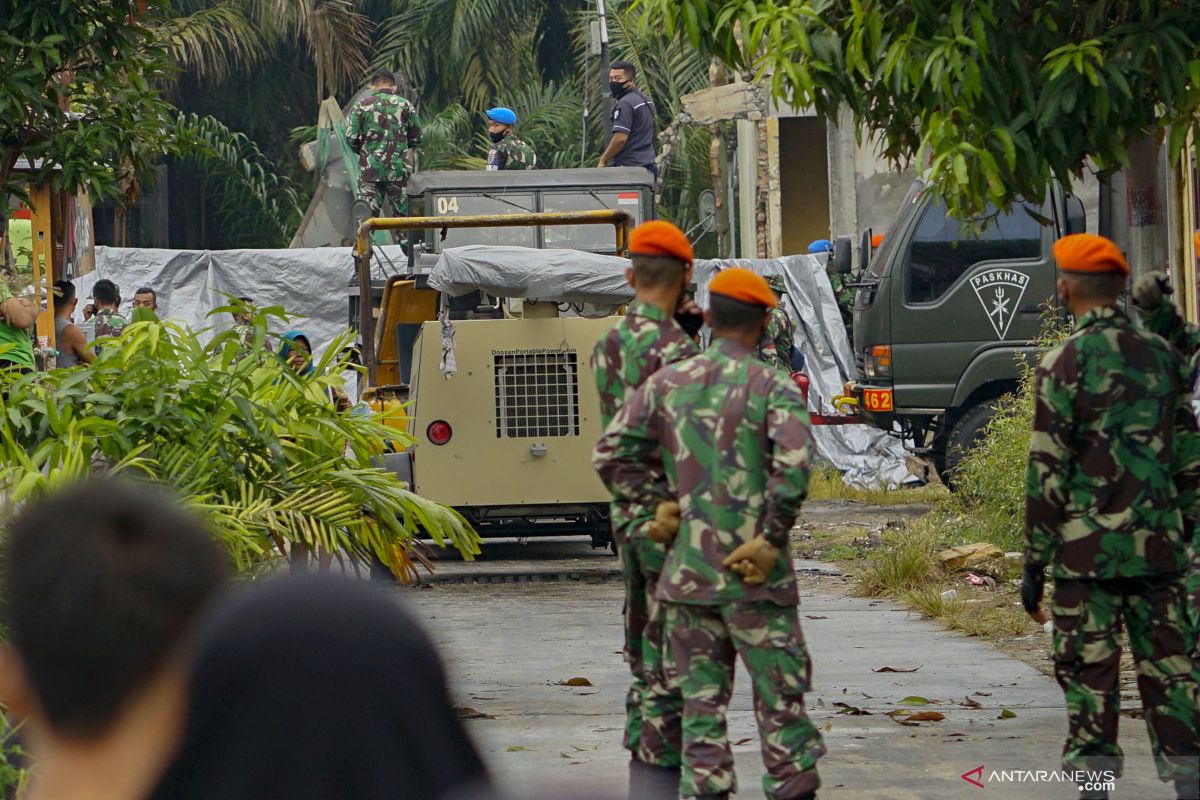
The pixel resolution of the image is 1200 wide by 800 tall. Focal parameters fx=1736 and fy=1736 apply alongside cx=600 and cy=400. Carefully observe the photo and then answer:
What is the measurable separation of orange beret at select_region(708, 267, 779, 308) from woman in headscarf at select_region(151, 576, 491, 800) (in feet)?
12.2

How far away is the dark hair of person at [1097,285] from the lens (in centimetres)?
549

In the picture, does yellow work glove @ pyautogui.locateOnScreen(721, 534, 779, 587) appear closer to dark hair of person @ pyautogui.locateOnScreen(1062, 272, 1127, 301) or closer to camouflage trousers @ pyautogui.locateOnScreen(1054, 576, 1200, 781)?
camouflage trousers @ pyautogui.locateOnScreen(1054, 576, 1200, 781)

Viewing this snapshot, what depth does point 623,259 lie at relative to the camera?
11.9m

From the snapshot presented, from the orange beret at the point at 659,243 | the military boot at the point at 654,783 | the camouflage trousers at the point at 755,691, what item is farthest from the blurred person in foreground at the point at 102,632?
the orange beret at the point at 659,243

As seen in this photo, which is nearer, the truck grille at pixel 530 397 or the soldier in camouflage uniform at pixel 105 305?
the truck grille at pixel 530 397

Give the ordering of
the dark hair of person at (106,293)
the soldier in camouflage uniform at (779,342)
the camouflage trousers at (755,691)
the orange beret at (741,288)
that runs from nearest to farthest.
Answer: the camouflage trousers at (755,691), the orange beret at (741,288), the dark hair of person at (106,293), the soldier in camouflage uniform at (779,342)

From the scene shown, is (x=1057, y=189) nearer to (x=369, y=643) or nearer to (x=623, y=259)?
(x=623, y=259)

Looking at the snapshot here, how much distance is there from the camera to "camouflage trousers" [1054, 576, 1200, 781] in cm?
530

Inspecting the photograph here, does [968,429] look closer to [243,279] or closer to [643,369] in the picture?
[243,279]

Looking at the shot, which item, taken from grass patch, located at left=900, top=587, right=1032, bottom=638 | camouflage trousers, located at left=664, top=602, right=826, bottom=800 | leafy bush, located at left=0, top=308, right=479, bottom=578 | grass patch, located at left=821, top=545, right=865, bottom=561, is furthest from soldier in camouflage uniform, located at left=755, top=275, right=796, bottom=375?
camouflage trousers, located at left=664, top=602, right=826, bottom=800

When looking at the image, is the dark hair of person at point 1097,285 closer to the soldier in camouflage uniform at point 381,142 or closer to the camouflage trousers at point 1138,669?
the camouflage trousers at point 1138,669

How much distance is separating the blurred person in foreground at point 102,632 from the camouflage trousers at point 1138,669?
402 centimetres

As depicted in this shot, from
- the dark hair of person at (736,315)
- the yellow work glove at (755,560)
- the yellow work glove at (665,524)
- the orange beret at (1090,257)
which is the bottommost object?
the yellow work glove at (755,560)

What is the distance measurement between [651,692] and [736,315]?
4.21 feet
